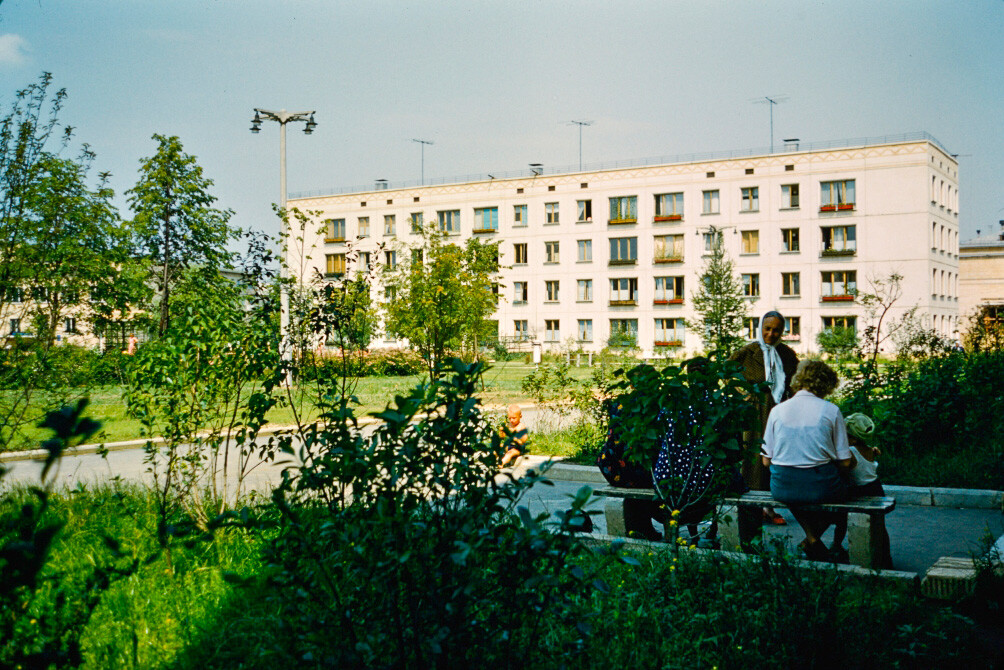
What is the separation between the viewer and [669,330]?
58094mm

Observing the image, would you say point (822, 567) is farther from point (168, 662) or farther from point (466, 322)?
point (466, 322)

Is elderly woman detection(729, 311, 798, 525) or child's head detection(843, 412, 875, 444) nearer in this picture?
child's head detection(843, 412, 875, 444)

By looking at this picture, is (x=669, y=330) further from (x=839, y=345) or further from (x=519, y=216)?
(x=839, y=345)

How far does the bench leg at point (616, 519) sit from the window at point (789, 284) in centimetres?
5247

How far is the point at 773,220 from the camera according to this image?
2179 inches

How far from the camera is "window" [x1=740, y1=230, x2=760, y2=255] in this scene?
183 feet

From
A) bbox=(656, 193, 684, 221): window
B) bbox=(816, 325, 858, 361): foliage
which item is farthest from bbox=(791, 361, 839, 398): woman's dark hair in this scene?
bbox=(656, 193, 684, 221): window

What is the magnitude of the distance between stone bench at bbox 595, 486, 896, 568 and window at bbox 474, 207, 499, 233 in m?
58.3

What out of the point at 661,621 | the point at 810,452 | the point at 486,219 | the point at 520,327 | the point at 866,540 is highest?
the point at 486,219

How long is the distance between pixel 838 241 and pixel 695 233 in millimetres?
9438

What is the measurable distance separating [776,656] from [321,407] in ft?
9.83

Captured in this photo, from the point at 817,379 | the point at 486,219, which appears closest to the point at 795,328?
the point at 486,219

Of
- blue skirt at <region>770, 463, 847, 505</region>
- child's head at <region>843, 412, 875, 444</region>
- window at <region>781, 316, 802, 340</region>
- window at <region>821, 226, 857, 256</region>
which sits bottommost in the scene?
blue skirt at <region>770, 463, 847, 505</region>

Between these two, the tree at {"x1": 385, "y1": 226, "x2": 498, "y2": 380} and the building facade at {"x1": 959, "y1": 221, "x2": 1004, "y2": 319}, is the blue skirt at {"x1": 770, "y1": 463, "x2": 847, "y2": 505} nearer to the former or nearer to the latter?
the tree at {"x1": 385, "y1": 226, "x2": 498, "y2": 380}
